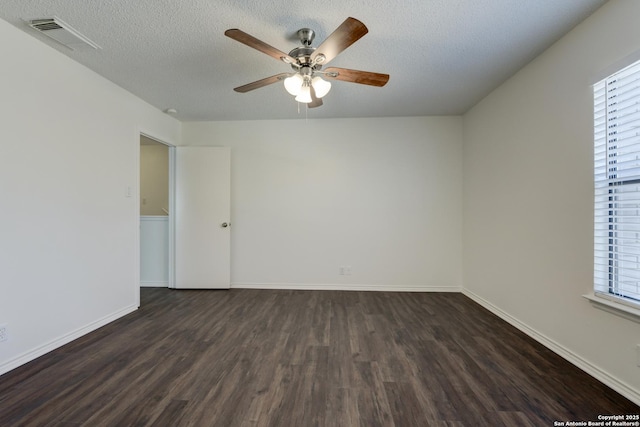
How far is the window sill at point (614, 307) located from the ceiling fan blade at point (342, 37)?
7.40ft

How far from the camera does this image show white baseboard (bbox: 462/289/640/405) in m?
1.58

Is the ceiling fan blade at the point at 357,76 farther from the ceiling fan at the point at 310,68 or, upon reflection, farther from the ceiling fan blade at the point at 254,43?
the ceiling fan blade at the point at 254,43

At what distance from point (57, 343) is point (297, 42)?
3172mm

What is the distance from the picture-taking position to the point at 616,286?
1.71 meters

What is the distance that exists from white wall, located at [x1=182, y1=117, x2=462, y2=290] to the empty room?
0.17ft

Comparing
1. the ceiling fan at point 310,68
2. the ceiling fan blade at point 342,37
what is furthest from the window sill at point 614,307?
the ceiling fan blade at point 342,37

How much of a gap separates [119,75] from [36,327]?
2.33m

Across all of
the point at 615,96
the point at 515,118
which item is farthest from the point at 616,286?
the point at 515,118

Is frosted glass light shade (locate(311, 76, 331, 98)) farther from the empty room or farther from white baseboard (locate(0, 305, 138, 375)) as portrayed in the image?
white baseboard (locate(0, 305, 138, 375))

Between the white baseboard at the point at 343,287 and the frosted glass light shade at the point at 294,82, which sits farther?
the white baseboard at the point at 343,287

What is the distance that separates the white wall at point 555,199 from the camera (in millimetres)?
1690

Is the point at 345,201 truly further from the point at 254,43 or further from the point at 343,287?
the point at 254,43

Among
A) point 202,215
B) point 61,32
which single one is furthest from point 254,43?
point 202,215

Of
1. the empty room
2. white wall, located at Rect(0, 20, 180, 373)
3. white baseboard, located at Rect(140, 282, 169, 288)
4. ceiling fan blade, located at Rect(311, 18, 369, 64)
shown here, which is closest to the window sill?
the empty room
